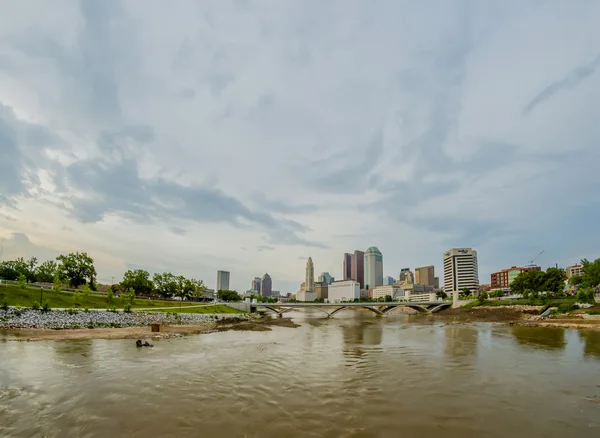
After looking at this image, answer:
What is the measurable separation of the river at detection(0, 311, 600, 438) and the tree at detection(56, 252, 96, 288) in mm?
74299

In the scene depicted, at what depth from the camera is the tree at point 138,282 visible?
11038cm

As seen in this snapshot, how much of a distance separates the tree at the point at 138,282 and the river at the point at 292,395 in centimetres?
8751

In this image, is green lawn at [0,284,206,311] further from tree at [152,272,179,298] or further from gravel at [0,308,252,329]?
tree at [152,272,179,298]

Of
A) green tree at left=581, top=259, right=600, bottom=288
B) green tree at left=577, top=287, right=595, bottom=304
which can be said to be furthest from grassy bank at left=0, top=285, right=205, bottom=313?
green tree at left=581, top=259, right=600, bottom=288

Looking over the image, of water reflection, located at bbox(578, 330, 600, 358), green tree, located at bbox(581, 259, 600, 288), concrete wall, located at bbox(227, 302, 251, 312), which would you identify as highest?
green tree, located at bbox(581, 259, 600, 288)

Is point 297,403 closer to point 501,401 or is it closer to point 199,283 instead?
point 501,401

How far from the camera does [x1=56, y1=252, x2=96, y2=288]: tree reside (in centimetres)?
9225

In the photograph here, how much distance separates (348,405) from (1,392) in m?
18.1

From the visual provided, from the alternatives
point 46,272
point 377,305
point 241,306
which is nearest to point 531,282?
point 377,305

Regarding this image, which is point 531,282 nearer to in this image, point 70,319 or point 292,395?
point 292,395

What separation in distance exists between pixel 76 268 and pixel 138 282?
858 inches

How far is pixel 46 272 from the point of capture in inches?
4183

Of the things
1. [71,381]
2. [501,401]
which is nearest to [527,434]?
[501,401]

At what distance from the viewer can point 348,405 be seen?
15320 millimetres
